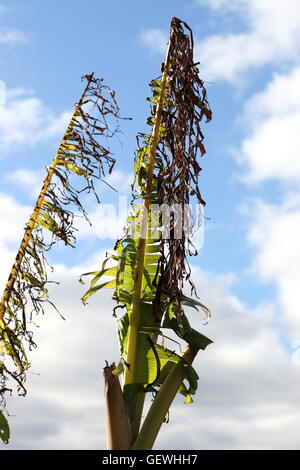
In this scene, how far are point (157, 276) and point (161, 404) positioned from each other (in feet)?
4.61

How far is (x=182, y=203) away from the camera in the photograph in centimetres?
658

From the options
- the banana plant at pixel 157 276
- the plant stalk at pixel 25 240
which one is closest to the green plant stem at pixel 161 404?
the banana plant at pixel 157 276

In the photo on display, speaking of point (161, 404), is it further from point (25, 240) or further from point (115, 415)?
point (25, 240)

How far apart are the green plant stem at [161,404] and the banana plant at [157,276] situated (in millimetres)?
10

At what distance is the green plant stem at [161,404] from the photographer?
632cm

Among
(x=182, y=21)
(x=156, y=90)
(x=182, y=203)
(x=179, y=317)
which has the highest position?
(x=182, y=21)

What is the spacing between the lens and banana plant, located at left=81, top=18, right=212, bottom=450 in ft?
20.7

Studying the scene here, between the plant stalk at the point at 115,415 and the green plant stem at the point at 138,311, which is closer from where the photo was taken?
the plant stalk at the point at 115,415

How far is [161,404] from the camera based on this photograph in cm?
657

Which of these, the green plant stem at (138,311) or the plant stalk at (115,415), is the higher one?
the green plant stem at (138,311)

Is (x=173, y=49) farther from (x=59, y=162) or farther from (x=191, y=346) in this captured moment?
(x=191, y=346)

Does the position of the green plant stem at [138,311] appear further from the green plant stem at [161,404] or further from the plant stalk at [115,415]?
the plant stalk at [115,415]
